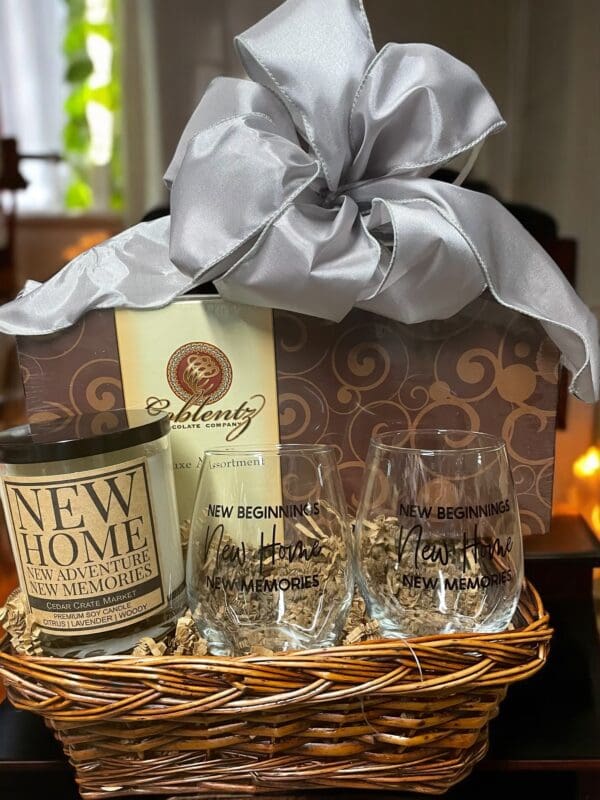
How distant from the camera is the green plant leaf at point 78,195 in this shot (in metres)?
2.92

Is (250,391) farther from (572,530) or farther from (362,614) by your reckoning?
(572,530)

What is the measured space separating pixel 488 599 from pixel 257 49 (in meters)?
0.40

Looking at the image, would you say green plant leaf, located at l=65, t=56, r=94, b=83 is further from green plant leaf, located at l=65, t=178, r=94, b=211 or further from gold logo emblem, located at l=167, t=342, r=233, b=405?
gold logo emblem, located at l=167, t=342, r=233, b=405

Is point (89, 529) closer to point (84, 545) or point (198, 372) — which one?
point (84, 545)

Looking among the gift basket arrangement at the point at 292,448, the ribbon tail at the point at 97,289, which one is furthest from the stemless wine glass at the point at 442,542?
the ribbon tail at the point at 97,289

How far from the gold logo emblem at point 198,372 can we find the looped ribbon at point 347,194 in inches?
1.9

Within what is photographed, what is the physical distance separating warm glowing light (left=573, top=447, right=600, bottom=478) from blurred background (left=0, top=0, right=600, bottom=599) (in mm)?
557

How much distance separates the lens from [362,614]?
49 cm

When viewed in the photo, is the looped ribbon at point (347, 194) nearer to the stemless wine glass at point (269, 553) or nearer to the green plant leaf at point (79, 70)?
the stemless wine glass at point (269, 553)

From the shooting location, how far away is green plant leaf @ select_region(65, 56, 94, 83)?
2650mm

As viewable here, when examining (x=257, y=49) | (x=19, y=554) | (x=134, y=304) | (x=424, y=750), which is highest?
(x=257, y=49)

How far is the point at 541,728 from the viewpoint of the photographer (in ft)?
1.58

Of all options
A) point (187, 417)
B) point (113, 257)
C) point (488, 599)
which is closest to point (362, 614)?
point (488, 599)

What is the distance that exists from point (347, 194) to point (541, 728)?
0.41 meters
